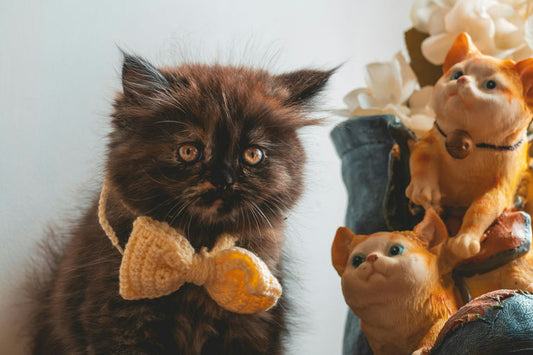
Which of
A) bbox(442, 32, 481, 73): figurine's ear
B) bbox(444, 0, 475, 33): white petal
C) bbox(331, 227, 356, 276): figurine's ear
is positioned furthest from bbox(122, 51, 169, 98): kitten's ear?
bbox(444, 0, 475, 33): white petal

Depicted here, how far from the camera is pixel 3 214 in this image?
3.43 feet

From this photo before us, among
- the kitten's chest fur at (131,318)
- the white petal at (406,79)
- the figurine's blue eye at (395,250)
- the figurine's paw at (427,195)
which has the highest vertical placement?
the white petal at (406,79)

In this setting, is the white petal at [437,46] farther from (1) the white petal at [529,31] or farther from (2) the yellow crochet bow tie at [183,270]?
(2) the yellow crochet bow tie at [183,270]

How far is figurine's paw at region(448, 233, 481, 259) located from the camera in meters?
0.72

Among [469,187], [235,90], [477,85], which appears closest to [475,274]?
[469,187]

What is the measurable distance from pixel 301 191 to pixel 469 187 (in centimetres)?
24

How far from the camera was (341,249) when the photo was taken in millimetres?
805

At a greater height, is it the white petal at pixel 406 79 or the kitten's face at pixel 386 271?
the white petal at pixel 406 79

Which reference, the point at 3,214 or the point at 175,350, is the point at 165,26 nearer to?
the point at 3,214

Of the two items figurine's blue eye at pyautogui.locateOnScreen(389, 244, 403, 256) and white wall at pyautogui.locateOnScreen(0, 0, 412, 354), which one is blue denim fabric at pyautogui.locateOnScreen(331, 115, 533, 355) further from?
figurine's blue eye at pyautogui.locateOnScreen(389, 244, 403, 256)

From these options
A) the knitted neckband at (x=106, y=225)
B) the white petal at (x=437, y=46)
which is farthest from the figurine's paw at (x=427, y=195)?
the knitted neckband at (x=106, y=225)

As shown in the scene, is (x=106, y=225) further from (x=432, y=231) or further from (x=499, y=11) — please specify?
(x=499, y=11)

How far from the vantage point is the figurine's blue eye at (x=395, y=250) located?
729mm

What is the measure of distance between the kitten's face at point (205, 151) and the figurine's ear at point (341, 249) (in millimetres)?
92
